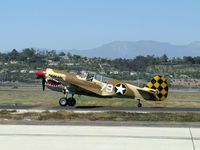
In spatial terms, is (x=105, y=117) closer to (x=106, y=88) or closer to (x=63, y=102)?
(x=106, y=88)

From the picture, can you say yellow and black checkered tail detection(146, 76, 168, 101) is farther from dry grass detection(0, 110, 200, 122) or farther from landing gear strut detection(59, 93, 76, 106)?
dry grass detection(0, 110, 200, 122)

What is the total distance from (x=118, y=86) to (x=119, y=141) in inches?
660

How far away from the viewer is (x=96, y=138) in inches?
507

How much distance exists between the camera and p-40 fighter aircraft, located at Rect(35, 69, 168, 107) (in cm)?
2925

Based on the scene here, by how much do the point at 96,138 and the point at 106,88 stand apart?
54.1 feet

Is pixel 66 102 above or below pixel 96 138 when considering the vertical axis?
above

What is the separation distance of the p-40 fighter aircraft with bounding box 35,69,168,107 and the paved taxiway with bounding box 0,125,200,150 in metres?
13.9

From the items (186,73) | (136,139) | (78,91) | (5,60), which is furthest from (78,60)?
(136,139)

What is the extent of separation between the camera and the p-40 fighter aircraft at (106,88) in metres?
29.2

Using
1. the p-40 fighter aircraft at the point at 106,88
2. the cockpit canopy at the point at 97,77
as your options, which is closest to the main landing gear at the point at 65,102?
the p-40 fighter aircraft at the point at 106,88

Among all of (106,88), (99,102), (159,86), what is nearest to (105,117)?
(106,88)

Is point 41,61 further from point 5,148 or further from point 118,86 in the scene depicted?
point 5,148

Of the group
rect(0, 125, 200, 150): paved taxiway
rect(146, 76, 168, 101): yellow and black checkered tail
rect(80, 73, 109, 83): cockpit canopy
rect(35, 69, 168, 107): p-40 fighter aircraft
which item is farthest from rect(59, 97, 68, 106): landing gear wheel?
rect(0, 125, 200, 150): paved taxiway

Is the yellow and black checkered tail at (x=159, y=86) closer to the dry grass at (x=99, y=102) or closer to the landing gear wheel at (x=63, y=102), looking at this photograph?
the dry grass at (x=99, y=102)
